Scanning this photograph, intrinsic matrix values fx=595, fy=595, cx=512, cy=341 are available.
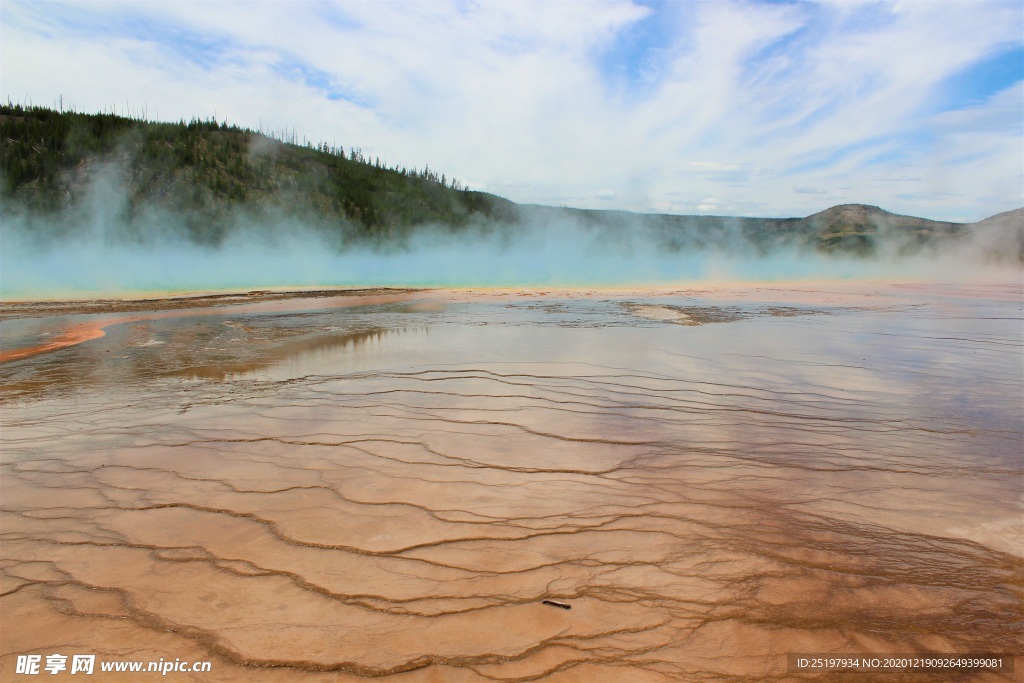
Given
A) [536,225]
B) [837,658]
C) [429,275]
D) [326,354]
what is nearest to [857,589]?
[837,658]

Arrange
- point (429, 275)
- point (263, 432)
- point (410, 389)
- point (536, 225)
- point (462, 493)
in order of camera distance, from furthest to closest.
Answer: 1. point (536, 225)
2. point (429, 275)
3. point (410, 389)
4. point (263, 432)
5. point (462, 493)

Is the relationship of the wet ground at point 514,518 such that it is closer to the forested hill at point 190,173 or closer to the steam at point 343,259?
the steam at point 343,259

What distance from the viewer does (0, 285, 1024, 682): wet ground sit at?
194 cm

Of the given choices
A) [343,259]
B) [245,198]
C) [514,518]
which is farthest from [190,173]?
[514,518]

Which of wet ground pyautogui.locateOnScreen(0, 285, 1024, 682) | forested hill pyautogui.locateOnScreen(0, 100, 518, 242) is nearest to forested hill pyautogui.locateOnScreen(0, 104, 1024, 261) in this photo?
forested hill pyautogui.locateOnScreen(0, 100, 518, 242)

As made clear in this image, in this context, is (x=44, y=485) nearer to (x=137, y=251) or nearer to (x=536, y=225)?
(x=137, y=251)

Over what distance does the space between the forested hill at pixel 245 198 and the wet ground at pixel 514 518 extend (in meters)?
35.4

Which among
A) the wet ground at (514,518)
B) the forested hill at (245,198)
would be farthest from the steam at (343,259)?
the wet ground at (514,518)

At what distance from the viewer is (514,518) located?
276 centimetres

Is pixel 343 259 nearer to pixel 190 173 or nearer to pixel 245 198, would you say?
pixel 245 198

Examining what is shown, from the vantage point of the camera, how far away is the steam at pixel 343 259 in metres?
24.1

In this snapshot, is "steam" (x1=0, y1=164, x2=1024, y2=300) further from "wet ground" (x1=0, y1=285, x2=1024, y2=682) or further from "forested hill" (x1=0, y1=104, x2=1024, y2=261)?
"wet ground" (x1=0, y1=285, x2=1024, y2=682)

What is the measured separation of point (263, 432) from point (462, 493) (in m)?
1.78

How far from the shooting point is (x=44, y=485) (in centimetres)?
320
